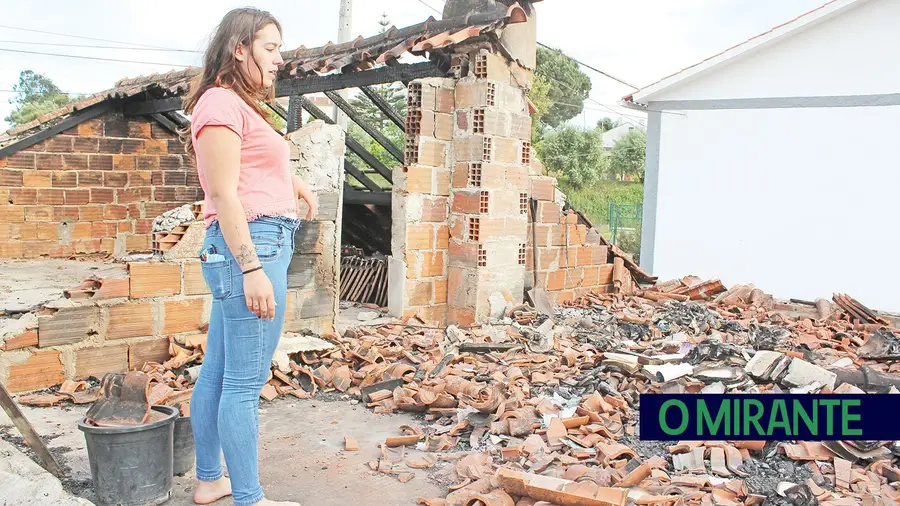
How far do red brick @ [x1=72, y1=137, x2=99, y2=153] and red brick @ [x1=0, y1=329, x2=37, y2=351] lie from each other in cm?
671

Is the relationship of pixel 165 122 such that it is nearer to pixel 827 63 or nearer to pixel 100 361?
pixel 100 361

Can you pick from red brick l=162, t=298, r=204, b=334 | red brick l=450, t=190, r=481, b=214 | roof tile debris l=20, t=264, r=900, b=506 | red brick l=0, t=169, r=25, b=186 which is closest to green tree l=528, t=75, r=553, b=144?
red brick l=0, t=169, r=25, b=186

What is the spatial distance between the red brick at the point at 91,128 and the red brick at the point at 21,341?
270 inches

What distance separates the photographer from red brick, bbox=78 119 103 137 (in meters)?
10.9

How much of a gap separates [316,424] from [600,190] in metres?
30.7

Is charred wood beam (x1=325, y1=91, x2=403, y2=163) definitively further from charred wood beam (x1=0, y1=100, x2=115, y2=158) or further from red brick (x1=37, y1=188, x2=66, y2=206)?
red brick (x1=37, y1=188, x2=66, y2=206)

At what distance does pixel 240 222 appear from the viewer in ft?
8.84

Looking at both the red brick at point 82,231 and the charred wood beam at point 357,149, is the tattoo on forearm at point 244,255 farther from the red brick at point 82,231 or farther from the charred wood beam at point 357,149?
the red brick at point 82,231

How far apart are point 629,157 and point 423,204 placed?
30567mm

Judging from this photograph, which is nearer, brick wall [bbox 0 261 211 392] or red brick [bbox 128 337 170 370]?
brick wall [bbox 0 261 211 392]

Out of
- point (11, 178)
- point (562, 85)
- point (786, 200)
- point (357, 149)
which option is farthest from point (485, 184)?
point (562, 85)

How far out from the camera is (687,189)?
1496 centimetres

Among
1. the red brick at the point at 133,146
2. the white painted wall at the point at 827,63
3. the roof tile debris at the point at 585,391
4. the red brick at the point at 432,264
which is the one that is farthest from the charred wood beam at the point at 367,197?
the white painted wall at the point at 827,63

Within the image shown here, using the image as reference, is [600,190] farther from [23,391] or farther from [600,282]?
[23,391]
